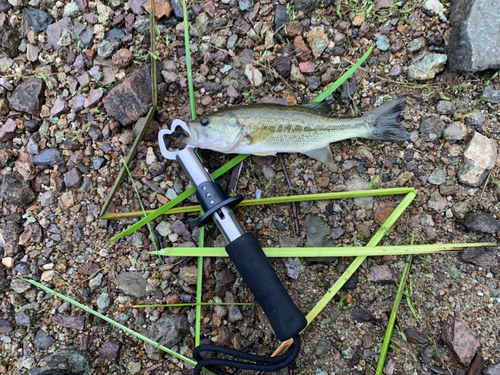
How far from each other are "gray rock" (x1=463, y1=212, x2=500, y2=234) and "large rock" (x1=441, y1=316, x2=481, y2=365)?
924 millimetres

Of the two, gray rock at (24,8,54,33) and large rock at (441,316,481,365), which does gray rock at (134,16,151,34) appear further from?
large rock at (441,316,481,365)

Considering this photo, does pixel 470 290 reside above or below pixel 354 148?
below

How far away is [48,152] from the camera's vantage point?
3.81 meters

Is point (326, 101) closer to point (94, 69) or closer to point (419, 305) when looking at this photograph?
point (419, 305)

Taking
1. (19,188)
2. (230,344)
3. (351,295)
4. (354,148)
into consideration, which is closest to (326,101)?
(354,148)

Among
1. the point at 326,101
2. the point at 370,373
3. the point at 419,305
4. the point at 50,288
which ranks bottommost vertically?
the point at 370,373

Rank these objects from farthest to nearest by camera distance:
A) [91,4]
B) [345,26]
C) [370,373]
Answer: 1. [91,4]
2. [345,26]
3. [370,373]

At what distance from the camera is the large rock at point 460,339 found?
304 cm

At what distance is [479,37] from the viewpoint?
3.25 metres

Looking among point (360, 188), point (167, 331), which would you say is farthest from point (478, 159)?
point (167, 331)

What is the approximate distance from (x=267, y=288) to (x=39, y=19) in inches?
169

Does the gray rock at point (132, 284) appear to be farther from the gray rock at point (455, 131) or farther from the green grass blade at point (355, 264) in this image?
the gray rock at point (455, 131)

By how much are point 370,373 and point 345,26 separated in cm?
372

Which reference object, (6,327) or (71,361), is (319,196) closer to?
(71,361)
